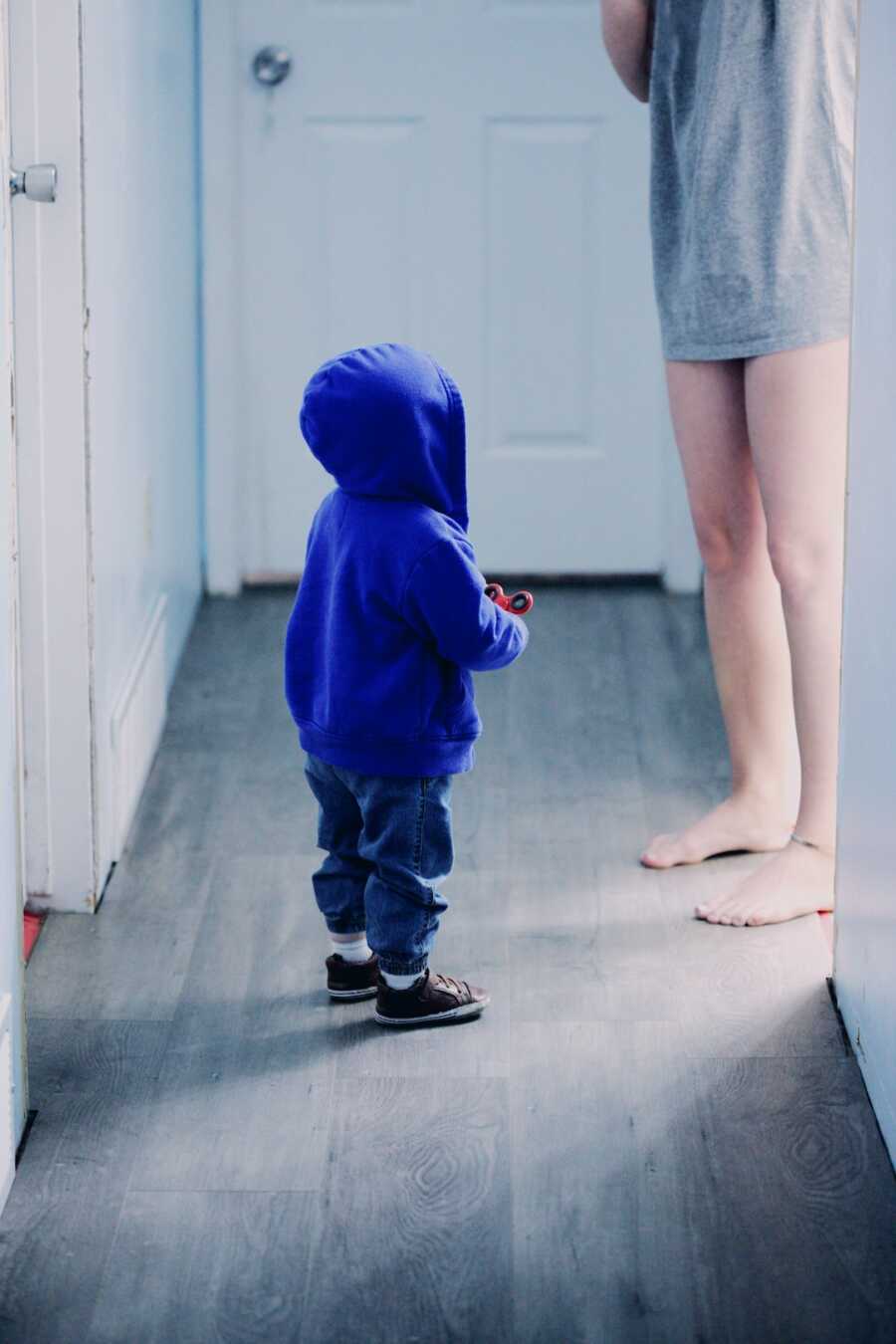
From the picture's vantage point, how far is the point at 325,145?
3.58 meters

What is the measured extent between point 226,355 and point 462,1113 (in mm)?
2101

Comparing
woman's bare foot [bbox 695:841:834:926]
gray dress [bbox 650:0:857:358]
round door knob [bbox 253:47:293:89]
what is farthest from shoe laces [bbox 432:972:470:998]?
round door knob [bbox 253:47:293:89]

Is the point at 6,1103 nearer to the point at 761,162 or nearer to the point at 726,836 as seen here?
the point at 726,836

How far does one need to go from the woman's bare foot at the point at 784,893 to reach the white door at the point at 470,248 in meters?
1.50

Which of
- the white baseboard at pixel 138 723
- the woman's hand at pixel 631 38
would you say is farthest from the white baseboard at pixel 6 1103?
the woman's hand at pixel 631 38

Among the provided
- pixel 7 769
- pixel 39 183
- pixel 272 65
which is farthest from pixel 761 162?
pixel 272 65

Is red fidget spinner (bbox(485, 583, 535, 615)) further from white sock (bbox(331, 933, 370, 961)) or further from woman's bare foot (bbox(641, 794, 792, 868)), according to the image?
woman's bare foot (bbox(641, 794, 792, 868))

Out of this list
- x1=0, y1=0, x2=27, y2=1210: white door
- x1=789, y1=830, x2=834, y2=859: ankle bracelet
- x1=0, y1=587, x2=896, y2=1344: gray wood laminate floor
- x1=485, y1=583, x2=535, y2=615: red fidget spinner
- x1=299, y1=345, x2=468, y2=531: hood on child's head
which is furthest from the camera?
x1=789, y1=830, x2=834, y2=859: ankle bracelet

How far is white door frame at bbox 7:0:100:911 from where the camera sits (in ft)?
7.14

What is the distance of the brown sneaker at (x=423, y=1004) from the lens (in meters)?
2.07

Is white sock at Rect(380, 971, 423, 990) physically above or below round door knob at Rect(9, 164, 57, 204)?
below

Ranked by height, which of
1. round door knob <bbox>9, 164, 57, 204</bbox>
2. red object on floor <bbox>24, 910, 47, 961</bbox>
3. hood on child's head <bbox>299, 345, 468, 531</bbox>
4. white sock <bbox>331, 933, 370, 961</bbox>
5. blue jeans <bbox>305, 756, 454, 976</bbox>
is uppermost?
round door knob <bbox>9, 164, 57, 204</bbox>

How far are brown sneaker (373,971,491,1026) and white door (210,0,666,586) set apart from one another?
69.8 inches

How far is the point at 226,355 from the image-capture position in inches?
144
